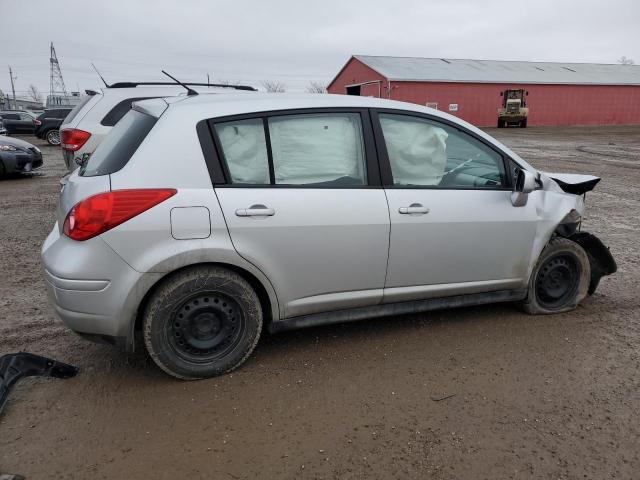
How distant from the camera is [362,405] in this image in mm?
2850

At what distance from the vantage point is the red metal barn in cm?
3788

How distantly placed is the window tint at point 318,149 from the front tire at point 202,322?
0.75 meters

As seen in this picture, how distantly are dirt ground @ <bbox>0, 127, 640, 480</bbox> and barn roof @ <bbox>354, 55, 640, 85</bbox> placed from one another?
35.4 m

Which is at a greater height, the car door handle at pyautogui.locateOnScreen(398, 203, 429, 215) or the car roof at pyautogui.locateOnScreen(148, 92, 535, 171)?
the car roof at pyautogui.locateOnScreen(148, 92, 535, 171)

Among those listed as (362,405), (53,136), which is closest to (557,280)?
(362,405)

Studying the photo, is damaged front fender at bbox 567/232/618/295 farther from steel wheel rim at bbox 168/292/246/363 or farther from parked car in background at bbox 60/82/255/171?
parked car in background at bbox 60/82/255/171

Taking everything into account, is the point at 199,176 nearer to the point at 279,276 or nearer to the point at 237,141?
the point at 237,141

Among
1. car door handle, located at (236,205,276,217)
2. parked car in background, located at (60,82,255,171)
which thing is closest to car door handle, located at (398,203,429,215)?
car door handle, located at (236,205,276,217)

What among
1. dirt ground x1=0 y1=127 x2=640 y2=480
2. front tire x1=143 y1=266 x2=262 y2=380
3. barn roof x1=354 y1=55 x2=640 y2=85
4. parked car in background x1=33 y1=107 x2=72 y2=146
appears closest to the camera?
dirt ground x1=0 y1=127 x2=640 y2=480

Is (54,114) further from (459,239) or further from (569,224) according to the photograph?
(569,224)

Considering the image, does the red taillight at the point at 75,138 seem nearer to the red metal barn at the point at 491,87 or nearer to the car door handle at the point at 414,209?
the car door handle at the point at 414,209

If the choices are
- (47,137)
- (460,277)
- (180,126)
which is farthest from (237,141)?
(47,137)

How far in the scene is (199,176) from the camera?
291 centimetres

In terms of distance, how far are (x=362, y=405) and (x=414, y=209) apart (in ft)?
4.32
